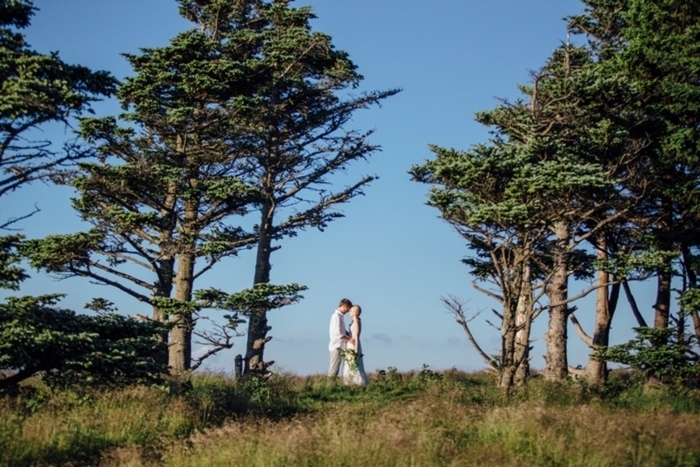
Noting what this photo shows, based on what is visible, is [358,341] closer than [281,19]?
Yes

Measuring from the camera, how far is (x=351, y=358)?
904 inches

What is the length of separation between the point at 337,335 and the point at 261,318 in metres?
2.58

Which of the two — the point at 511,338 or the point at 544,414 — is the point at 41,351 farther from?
the point at 511,338

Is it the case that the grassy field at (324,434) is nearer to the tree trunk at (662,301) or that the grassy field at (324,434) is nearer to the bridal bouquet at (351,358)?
the bridal bouquet at (351,358)

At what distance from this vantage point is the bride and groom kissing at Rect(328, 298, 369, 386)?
23.0 metres

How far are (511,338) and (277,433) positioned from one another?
8.66m

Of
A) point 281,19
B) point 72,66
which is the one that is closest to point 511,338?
point 72,66

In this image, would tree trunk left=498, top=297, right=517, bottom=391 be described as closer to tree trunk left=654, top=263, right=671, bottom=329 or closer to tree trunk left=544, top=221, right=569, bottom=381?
tree trunk left=544, top=221, right=569, bottom=381

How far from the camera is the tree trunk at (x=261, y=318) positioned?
25.1 m

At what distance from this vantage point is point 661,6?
25.3 metres

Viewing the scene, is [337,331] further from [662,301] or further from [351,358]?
[662,301]

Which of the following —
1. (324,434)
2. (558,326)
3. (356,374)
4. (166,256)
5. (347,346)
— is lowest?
(324,434)

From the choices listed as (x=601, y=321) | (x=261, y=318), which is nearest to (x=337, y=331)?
(x=261, y=318)

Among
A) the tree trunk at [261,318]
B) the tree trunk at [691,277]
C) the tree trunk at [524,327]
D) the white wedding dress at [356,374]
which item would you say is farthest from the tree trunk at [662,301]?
the tree trunk at [261,318]
